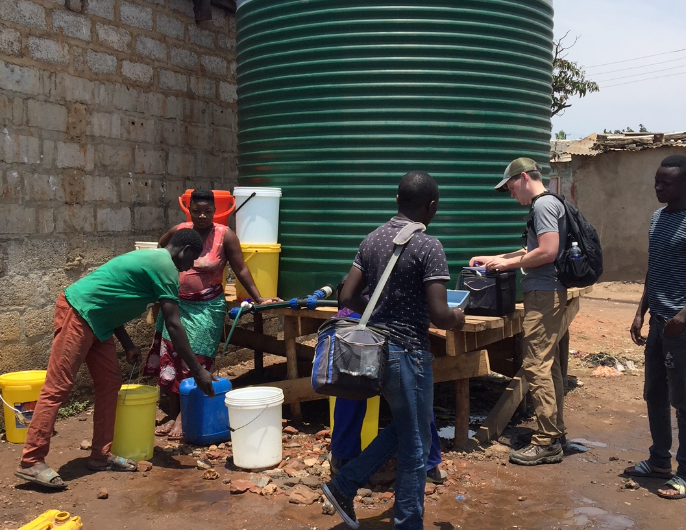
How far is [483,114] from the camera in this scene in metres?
5.14

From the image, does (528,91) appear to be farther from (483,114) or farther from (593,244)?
(593,244)

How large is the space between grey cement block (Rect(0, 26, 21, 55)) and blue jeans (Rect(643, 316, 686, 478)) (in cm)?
444

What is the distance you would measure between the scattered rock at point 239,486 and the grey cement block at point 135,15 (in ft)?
12.4

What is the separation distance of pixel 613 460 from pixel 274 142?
317cm

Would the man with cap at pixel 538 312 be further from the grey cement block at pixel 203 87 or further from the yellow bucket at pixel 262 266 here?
the grey cement block at pixel 203 87

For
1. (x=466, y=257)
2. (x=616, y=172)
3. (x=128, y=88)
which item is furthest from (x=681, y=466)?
(x=616, y=172)

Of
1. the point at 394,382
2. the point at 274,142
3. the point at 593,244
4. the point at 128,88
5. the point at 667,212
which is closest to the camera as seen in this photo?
the point at 394,382

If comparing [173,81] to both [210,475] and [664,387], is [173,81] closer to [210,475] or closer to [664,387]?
[210,475]

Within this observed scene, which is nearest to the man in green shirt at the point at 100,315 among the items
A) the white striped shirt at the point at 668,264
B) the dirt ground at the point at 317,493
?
the dirt ground at the point at 317,493

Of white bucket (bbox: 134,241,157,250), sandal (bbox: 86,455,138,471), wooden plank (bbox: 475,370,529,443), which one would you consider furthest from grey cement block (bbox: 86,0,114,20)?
wooden plank (bbox: 475,370,529,443)

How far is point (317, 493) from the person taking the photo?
13.3 ft

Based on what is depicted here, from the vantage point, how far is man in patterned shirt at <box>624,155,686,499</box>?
13.2ft

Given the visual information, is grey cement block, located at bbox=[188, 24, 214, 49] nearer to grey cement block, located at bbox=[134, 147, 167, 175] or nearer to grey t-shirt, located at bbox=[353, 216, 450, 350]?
grey cement block, located at bbox=[134, 147, 167, 175]

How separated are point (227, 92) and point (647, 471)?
4.79 m
